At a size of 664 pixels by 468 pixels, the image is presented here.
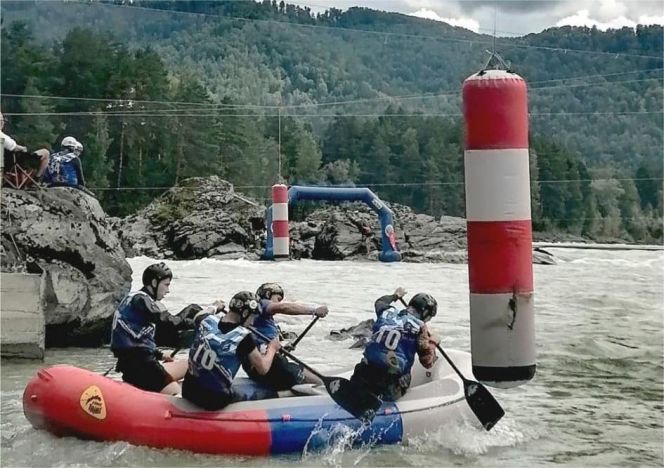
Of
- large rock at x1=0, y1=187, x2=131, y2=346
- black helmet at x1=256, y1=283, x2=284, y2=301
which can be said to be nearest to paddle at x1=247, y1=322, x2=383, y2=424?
black helmet at x1=256, y1=283, x2=284, y2=301

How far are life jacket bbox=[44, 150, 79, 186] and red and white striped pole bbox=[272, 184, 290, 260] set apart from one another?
10430 mm

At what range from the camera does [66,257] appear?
9.17 meters

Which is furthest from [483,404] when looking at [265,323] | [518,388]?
[518,388]

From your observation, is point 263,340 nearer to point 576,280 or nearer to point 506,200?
point 506,200

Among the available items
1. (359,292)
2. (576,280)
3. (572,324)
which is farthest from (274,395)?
(576,280)

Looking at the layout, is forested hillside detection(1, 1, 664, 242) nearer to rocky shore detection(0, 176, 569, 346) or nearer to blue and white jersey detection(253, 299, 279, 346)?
blue and white jersey detection(253, 299, 279, 346)

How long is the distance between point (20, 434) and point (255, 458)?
1.58 metres

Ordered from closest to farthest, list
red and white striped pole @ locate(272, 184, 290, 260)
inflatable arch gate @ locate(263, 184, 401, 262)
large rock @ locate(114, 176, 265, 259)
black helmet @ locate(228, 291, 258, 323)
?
black helmet @ locate(228, 291, 258, 323) < red and white striped pole @ locate(272, 184, 290, 260) < inflatable arch gate @ locate(263, 184, 401, 262) < large rock @ locate(114, 176, 265, 259)

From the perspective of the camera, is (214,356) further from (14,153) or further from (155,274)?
(14,153)

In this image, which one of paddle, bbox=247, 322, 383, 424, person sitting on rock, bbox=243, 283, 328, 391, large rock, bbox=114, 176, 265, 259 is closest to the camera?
paddle, bbox=247, 322, 383, 424

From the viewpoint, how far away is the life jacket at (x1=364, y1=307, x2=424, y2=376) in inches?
236

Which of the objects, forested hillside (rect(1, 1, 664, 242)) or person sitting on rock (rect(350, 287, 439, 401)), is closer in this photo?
person sitting on rock (rect(350, 287, 439, 401))

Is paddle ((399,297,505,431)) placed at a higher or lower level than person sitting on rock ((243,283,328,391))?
lower

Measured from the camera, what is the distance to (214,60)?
75562 millimetres
